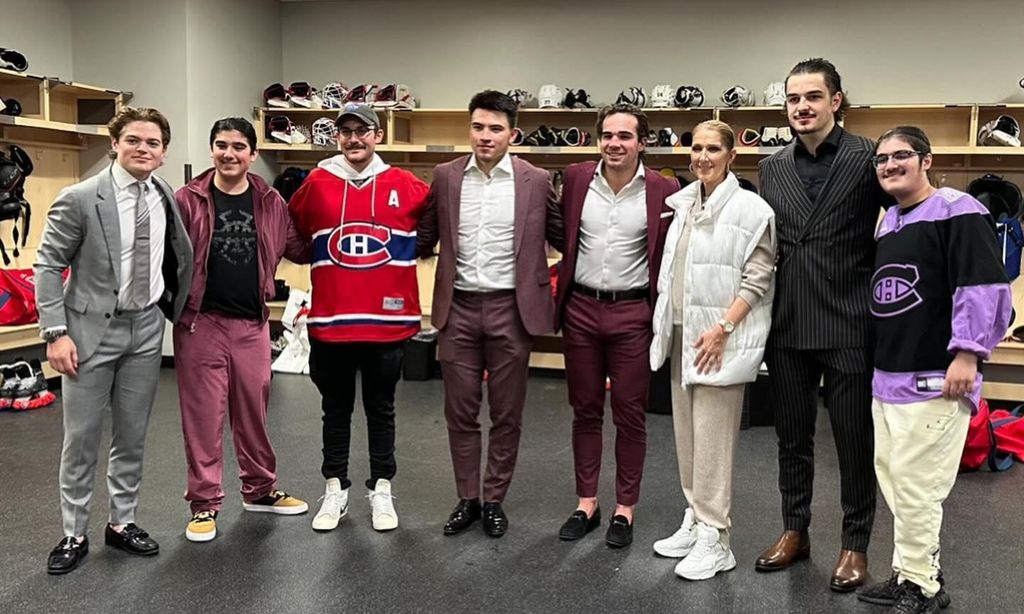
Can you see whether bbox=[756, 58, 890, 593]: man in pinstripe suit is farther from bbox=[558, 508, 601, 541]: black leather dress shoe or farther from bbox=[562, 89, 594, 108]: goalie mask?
bbox=[562, 89, 594, 108]: goalie mask

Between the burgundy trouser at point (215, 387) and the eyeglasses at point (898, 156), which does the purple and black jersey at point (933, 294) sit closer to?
the eyeglasses at point (898, 156)

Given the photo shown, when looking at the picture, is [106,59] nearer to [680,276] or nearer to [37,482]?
[37,482]

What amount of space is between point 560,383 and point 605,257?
3759 mm

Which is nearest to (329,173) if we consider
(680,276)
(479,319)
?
(479,319)

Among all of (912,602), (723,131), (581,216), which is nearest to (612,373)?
(581,216)

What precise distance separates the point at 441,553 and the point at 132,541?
1132 millimetres

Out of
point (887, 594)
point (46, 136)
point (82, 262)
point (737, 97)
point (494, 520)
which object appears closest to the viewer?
point (887, 594)

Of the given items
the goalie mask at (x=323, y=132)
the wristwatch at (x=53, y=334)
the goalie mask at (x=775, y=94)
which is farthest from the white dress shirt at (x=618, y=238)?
the goalie mask at (x=323, y=132)

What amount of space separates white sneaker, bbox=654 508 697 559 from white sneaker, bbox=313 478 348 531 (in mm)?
1269

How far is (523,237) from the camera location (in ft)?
11.3

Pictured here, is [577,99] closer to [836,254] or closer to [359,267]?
[359,267]

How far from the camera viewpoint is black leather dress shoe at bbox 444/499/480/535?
3588mm

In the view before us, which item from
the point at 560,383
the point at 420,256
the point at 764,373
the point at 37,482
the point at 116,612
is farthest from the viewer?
the point at 560,383

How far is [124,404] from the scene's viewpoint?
324cm
